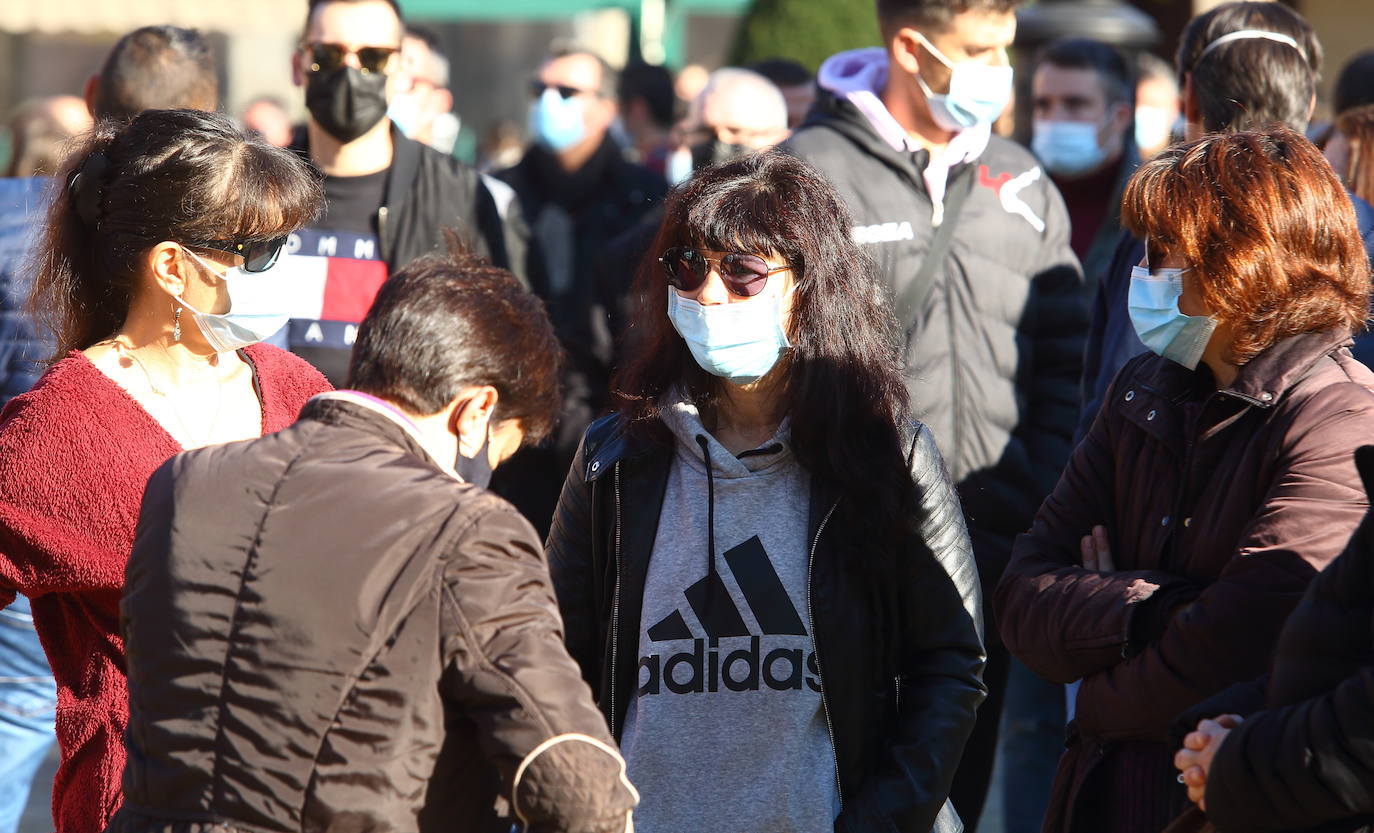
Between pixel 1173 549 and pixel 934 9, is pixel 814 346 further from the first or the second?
pixel 934 9

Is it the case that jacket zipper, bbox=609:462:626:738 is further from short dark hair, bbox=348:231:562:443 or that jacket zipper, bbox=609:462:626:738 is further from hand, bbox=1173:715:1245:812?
hand, bbox=1173:715:1245:812

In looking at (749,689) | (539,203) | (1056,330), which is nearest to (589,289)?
(539,203)

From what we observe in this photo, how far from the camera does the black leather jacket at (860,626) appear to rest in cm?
292

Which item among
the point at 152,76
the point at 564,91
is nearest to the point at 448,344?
the point at 152,76

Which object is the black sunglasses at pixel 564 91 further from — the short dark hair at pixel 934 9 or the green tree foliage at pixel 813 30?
the green tree foliage at pixel 813 30

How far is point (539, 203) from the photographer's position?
6.82 metres

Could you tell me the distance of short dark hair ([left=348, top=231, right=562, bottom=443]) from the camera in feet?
8.02

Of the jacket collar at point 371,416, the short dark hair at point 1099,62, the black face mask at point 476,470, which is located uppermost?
the short dark hair at point 1099,62

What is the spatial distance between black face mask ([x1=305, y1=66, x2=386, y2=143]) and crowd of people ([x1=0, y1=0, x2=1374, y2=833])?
1205 millimetres

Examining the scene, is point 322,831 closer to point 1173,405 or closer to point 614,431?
point 614,431

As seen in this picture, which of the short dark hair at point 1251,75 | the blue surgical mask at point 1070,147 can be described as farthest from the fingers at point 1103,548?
the blue surgical mask at point 1070,147

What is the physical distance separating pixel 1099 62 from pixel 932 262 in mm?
2702

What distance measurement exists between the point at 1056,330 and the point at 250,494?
292 cm

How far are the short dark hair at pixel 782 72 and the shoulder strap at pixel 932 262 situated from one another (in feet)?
10.6
